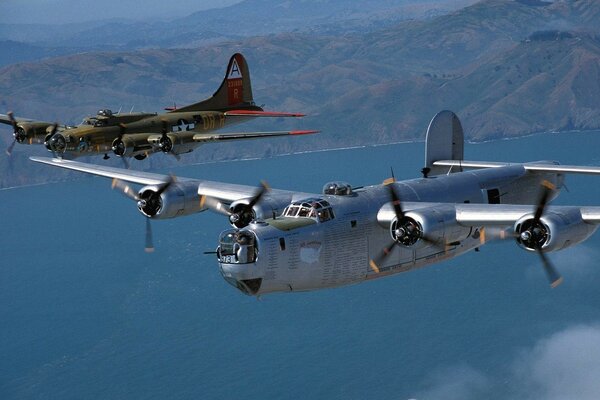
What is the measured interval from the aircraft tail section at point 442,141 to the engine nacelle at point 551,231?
25.0m

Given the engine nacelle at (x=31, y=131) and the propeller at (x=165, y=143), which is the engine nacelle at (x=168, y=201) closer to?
the propeller at (x=165, y=143)

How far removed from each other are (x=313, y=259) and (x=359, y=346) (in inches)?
5832

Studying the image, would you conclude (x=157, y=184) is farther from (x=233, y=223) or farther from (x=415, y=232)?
(x=415, y=232)

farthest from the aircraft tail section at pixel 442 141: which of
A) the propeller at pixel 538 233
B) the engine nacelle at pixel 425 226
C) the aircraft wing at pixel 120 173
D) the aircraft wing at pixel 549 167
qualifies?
the propeller at pixel 538 233

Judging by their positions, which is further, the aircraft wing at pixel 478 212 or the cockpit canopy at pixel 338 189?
the cockpit canopy at pixel 338 189

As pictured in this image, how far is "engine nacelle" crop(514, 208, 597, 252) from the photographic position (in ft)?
136

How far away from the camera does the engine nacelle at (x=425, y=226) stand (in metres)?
43.5

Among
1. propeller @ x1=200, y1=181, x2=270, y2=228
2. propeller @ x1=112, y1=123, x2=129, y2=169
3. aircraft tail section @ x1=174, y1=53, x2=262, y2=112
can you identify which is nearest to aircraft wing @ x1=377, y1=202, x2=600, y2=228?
propeller @ x1=200, y1=181, x2=270, y2=228

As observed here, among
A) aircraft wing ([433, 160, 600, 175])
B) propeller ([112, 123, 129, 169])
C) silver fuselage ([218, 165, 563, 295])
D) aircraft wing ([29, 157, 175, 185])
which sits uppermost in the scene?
propeller ([112, 123, 129, 169])

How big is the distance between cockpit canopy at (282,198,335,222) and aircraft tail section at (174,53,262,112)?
56.8 meters

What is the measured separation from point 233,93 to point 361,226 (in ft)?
196

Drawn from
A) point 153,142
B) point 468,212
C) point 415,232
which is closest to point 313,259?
point 415,232

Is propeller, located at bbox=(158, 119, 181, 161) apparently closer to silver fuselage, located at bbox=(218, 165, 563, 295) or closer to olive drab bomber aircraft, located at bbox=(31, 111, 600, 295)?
olive drab bomber aircraft, located at bbox=(31, 111, 600, 295)

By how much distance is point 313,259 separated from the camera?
43.4 metres
